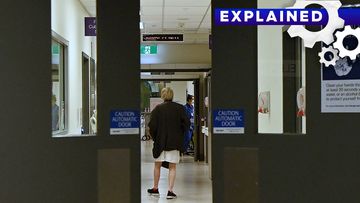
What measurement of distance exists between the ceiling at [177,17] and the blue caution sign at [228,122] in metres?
4.12

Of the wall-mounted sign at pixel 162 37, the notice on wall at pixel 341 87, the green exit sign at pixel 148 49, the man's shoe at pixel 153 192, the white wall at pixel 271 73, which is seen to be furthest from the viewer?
the green exit sign at pixel 148 49

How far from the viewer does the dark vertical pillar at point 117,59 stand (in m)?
4.64

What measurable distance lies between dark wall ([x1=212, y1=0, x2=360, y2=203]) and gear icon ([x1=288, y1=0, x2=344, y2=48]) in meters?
0.08

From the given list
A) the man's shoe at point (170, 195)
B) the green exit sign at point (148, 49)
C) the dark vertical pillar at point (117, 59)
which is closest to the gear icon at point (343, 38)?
the dark vertical pillar at point (117, 59)

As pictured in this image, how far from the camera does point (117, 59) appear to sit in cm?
466

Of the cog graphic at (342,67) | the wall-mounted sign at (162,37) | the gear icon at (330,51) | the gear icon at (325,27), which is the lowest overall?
the cog graphic at (342,67)

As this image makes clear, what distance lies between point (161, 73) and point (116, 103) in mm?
9279

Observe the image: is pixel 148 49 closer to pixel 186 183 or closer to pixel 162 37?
pixel 162 37

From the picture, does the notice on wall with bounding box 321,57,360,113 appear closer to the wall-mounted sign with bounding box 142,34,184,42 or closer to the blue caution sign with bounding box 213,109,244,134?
the blue caution sign with bounding box 213,109,244,134

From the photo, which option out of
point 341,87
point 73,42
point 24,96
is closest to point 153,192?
point 73,42

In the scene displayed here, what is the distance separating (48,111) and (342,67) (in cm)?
262

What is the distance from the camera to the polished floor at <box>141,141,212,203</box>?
7.46m

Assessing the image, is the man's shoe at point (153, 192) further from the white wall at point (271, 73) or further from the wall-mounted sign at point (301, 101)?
the wall-mounted sign at point (301, 101)

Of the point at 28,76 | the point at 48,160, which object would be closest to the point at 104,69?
the point at 28,76
